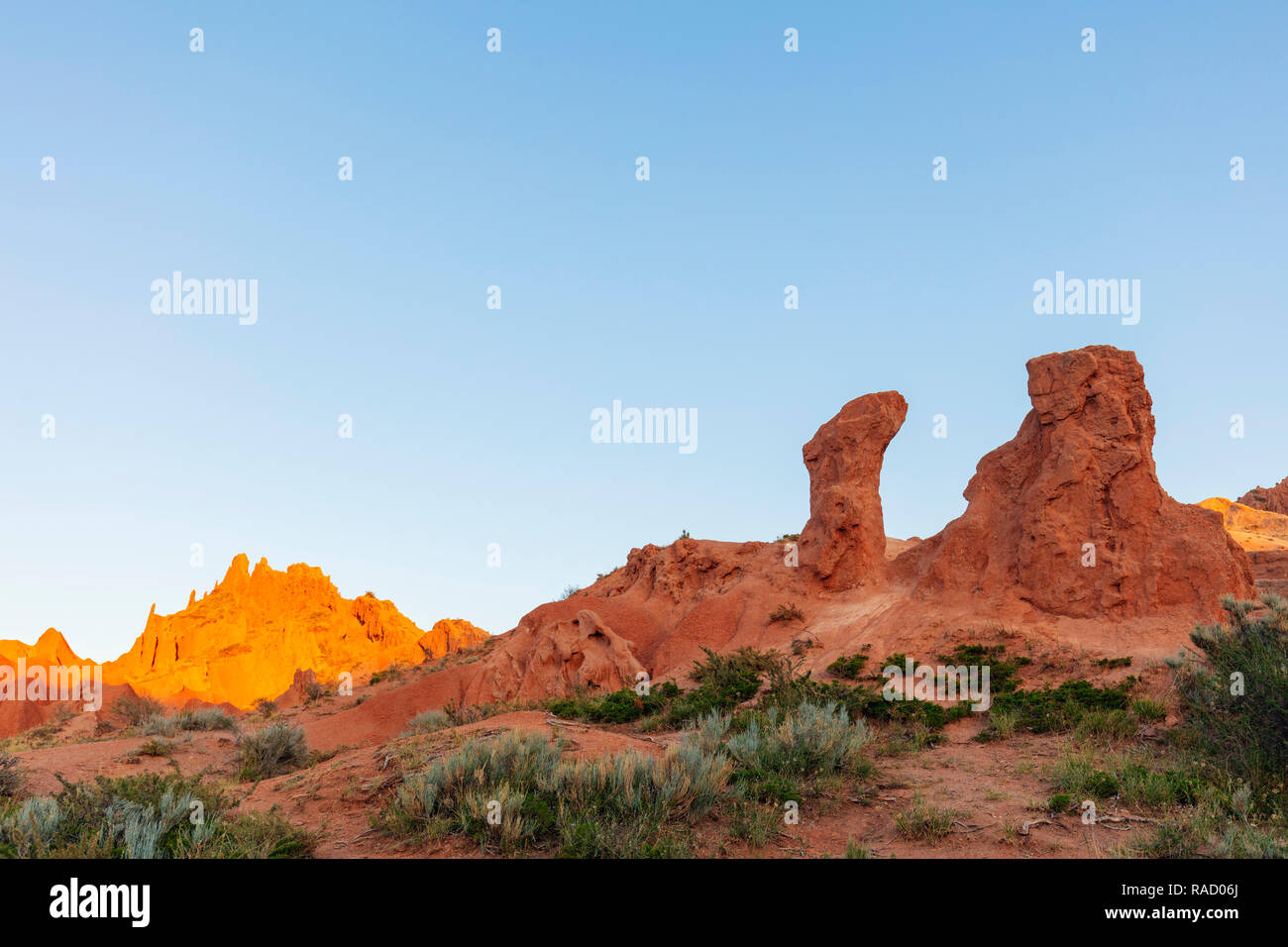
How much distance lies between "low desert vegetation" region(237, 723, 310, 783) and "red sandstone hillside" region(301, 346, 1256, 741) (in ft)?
32.4

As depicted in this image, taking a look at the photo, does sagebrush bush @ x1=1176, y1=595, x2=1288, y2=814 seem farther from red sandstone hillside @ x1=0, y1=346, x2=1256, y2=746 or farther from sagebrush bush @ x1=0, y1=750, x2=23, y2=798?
sagebrush bush @ x1=0, y1=750, x2=23, y2=798

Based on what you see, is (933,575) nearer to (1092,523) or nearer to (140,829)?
(1092,523)

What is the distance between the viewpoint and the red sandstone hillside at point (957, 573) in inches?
696

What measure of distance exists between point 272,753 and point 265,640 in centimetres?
3963

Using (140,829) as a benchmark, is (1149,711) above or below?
below

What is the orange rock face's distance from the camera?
46.3m

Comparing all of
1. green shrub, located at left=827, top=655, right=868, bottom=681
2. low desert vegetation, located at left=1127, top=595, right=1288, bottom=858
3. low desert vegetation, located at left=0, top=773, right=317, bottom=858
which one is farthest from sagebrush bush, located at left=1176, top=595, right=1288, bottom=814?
low desert vegetation, located at left=0, top=773, right=317, bottom=858

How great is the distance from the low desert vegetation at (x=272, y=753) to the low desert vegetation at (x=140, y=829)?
6.85 metres

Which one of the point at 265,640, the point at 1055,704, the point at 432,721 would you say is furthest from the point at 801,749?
the point at 265,640

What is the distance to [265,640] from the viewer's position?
160ft

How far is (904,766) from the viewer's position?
33.6 feet

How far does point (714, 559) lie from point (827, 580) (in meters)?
5.65
